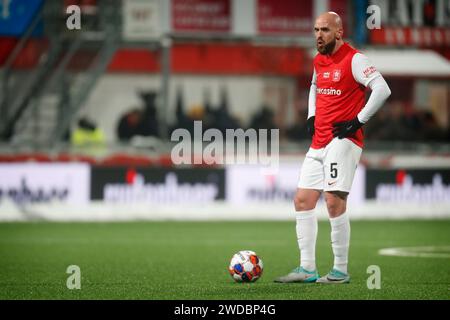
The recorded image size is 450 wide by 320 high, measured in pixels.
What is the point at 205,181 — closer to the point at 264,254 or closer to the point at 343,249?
the point at 264,254

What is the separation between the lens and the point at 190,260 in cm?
1345

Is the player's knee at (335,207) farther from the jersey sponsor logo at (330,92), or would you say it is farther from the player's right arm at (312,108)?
the jersey sponsor logo at (330,92)

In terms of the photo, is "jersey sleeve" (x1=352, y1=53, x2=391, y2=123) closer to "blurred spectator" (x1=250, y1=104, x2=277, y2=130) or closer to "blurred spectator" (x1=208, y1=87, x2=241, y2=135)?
"blurred spectator" (x1=208, y1=87, x2=241, y2=135)

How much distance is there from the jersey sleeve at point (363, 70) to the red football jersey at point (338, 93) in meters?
0.06

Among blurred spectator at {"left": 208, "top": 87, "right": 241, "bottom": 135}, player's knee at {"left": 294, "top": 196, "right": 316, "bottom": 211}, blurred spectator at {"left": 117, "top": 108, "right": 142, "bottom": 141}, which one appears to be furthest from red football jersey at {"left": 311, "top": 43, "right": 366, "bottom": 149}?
blurred spectator at {"left": 208, "top": 87, "right": 241, "bottom": 135}

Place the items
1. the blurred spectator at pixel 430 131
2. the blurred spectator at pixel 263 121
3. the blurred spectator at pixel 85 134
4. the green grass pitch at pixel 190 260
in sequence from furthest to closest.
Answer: the blurred spectator at pixel 430 131
the blurred spectator at pixel 263 121
the blurred spectator at pixel 85 134
the green grass pitch at pixel 190 260

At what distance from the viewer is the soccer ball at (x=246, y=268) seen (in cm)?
1055

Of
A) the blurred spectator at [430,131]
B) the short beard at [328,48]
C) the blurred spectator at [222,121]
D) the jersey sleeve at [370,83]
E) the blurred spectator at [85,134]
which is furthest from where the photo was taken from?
the blurred spectator at [430,131]

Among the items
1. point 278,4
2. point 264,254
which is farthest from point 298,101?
point 264,254

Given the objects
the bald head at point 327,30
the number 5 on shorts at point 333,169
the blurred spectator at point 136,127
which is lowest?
the number 5 on shorts at point 333,169

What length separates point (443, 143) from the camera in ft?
90.7

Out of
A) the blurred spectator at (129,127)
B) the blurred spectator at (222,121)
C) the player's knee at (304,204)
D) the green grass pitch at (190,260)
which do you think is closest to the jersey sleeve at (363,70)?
the player's knee at (304,204)

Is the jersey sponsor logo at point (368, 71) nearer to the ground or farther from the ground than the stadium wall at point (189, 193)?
farther from the ground

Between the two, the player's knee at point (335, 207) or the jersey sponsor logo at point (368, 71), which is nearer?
the jersey sponsor logo at point (368, 71)
